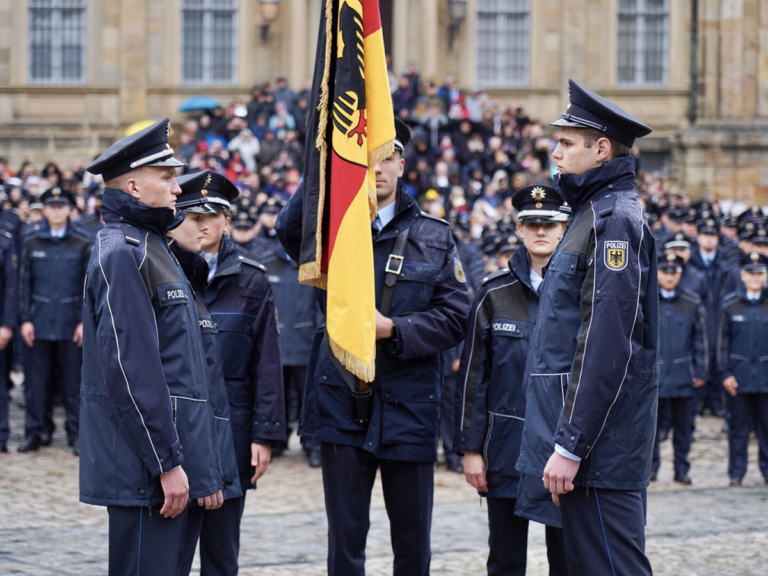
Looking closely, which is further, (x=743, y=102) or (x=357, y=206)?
(x=743, y=102)

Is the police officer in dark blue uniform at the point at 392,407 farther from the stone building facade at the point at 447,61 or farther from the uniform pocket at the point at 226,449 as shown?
the stone building facade at the point at 447,61

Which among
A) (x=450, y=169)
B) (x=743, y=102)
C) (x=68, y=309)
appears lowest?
(x=68, y=309)

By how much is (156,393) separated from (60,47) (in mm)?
25904

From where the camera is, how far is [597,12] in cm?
2878

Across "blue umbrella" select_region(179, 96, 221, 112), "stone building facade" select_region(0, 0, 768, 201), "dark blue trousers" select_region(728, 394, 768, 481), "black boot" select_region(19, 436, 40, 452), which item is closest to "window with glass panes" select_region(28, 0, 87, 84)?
"stone building facade" select_region(0, 0, 768, 201)

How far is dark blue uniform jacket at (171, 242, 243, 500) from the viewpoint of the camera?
5.35 m

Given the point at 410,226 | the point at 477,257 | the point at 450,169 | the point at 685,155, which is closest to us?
the point at 410,226

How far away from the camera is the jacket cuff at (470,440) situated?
19.6 feet

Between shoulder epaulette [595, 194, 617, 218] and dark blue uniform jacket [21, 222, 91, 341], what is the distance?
7.92 metres

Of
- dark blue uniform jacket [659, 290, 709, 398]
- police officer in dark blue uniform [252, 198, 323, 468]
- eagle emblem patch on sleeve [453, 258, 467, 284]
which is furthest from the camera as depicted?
police officer in dark blue uniform [252, 198, 323, 468]

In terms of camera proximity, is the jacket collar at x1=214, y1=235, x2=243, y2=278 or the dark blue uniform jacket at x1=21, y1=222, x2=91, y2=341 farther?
the dark blue uniform jacket at x1=21, y1=222, x2=91, y2=341

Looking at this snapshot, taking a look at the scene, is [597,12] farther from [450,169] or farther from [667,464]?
[667,464]

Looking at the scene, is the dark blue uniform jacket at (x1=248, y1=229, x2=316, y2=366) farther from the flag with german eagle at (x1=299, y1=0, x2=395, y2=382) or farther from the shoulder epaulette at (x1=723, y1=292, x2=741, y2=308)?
the flag with german eagle at (x1=299, y1=0, x2=395, y2=382)

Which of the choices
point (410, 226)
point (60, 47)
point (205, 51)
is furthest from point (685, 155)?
point (410, 226)
